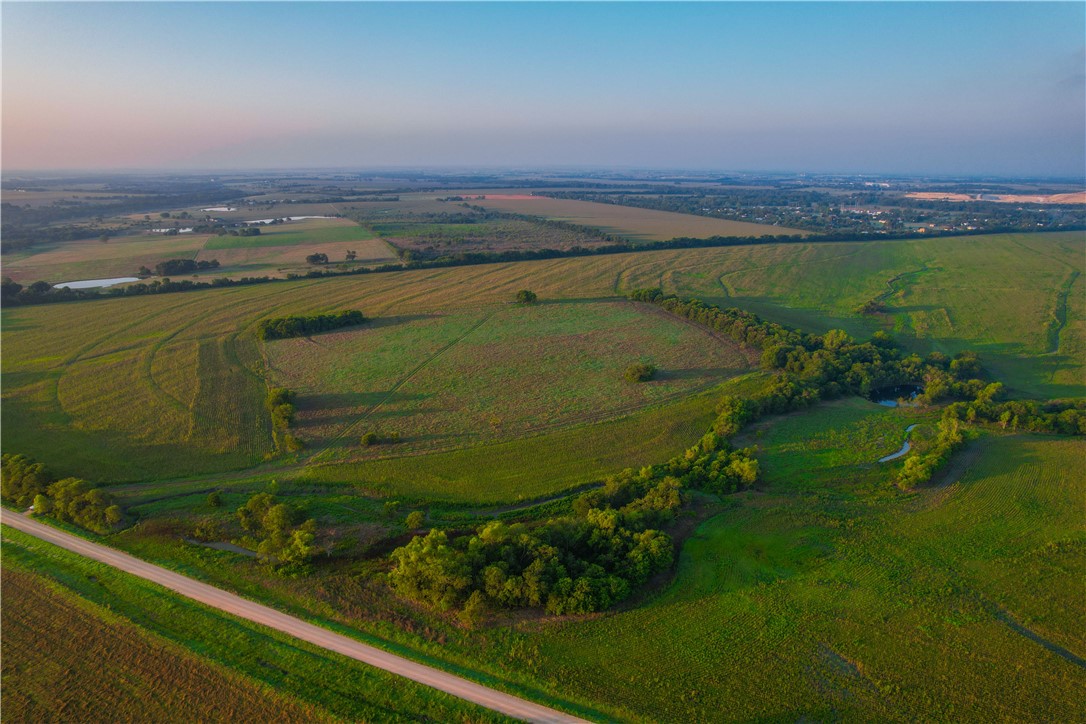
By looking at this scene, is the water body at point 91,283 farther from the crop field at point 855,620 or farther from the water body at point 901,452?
the water body at point 901,452

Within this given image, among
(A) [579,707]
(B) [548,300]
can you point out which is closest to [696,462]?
(A) [579,707]

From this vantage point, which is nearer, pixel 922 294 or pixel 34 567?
pixel 34 567

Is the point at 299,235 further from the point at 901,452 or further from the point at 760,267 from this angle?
the point at 901,452

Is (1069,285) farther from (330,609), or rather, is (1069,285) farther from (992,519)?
(330,609)

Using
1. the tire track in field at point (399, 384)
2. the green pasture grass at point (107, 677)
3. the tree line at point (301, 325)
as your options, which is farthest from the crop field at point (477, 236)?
the green pasture grass at point (107, 677)

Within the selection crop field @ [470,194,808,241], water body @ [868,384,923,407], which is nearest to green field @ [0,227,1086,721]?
water body @ [868,384,923,407]

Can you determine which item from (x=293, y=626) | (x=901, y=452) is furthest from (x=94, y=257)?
(x=901, y=452)
